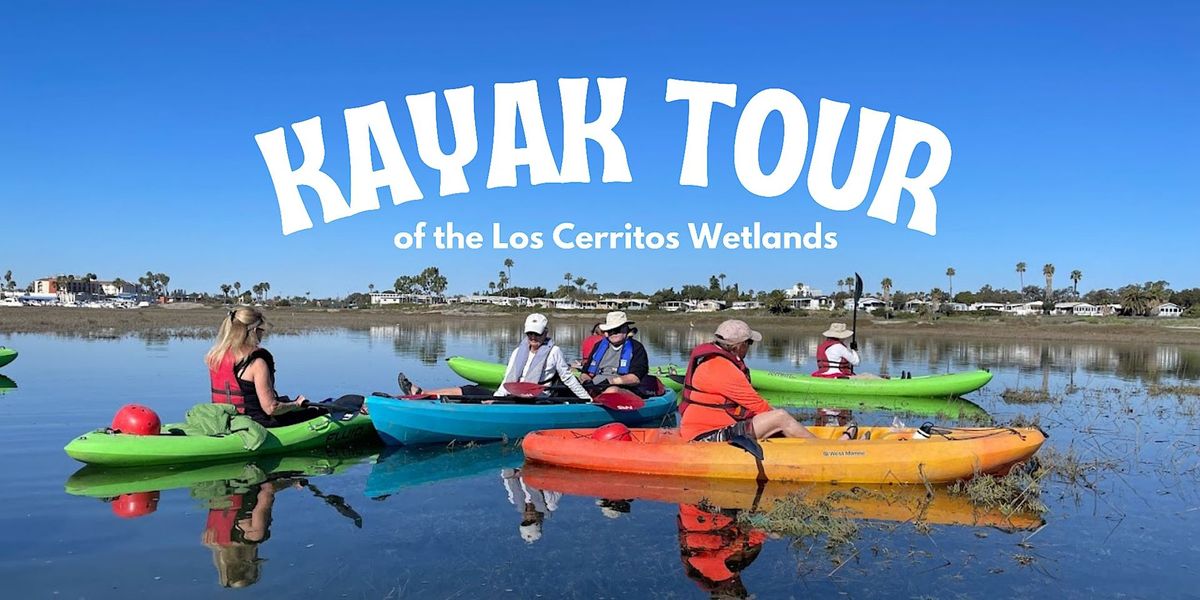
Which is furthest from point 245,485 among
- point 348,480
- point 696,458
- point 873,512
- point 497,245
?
point 497,245

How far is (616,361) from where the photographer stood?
13.2 metres

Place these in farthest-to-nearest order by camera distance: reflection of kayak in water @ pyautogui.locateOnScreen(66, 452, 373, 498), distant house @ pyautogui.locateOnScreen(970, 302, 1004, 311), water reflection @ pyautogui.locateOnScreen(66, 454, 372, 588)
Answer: distant house @ pyautogui.locateOnScreen(970, 302, 1004, 311) → reflection of kayak in water @ pyautogui.locateOnScreen(66, 452, 373, 498) → water reflection @ pyautogui.locateOnScreen(66, 454, 372, 588)

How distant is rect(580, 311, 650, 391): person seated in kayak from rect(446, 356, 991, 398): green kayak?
3792 mm

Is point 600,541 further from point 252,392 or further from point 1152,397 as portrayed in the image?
point 1152,397

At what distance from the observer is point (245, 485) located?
7984mm

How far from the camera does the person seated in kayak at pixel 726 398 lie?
8258mm

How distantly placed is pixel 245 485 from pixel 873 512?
592 centimetres

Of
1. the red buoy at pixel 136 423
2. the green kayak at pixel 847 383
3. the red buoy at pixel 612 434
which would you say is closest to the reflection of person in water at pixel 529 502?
the red buoy at pixel 612 434

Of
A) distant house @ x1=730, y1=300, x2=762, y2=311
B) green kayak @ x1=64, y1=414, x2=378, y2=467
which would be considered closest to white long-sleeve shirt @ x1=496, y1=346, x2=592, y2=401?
green kayak @ x1=64, y1=414, x2=378, y2=467

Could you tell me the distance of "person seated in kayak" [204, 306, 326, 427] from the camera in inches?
337

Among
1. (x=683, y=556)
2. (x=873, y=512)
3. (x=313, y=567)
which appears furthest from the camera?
(x=873, y=512)

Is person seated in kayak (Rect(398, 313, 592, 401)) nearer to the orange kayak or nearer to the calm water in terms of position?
the calm water

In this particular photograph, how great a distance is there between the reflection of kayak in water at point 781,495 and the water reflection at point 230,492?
2.32 metres

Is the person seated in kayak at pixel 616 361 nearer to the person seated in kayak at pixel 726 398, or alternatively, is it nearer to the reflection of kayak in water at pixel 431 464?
the reflection of kayak in water at pixel 431 464
